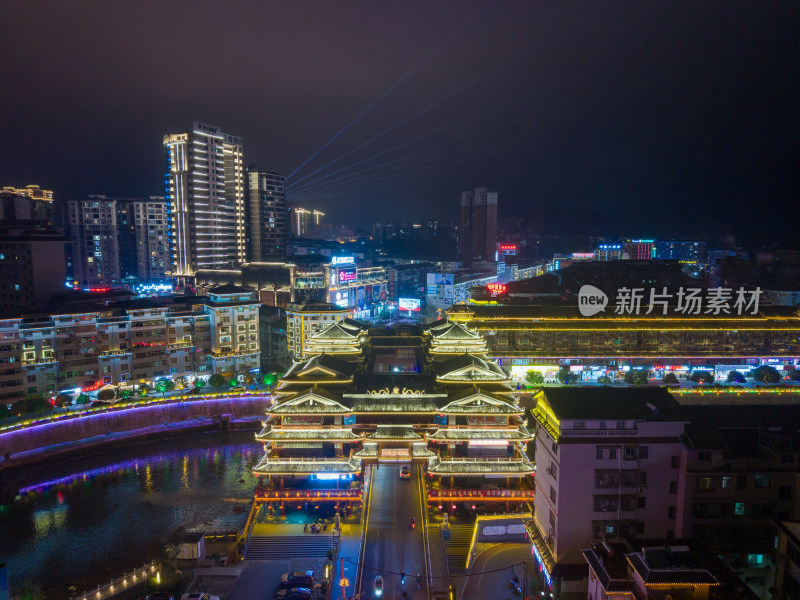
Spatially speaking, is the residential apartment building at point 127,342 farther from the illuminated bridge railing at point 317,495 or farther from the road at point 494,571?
the road at point 494,571

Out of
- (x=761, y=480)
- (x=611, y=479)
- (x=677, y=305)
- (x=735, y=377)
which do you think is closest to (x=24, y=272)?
(x=611, y=479)

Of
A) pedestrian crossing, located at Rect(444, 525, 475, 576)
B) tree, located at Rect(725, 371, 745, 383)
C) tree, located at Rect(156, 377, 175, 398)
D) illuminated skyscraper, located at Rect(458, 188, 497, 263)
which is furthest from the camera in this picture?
illuminated skyscraper, located at Rect(458, 188, 497, 263)

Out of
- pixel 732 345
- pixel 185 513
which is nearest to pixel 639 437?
pixel 185 513

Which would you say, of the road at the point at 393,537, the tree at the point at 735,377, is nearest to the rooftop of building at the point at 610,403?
the road at the point at 393,537

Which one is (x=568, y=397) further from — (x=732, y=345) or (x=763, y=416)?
(x=732, y=345)

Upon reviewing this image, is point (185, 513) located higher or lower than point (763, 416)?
lower

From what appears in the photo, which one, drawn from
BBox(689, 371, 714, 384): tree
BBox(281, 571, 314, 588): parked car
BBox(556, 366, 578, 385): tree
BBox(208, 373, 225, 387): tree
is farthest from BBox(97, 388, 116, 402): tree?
BBox(689, 371, 714, 384): tree

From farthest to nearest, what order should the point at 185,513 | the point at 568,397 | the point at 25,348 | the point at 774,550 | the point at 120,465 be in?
the point at 25,348
the point at 120,465
the point at 185,513
the point at 568,397
the point at 774,550

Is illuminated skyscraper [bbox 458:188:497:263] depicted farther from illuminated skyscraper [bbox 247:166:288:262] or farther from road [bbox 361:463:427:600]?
road [bbox 361:463:427:600]
